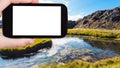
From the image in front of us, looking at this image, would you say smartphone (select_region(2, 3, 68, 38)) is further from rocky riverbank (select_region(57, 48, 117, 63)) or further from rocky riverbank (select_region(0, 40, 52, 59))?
rocky riverbank (select_region(0, 40, 52, 59))

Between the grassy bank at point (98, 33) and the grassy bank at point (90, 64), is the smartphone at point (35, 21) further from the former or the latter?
the grassy bank at point (98, 33)

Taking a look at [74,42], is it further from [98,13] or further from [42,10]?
[42,10]

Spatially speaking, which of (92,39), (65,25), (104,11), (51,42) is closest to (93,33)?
(92,39)

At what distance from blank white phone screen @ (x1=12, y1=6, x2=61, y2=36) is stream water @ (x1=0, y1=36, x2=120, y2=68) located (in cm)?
853

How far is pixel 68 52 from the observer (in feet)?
34.3

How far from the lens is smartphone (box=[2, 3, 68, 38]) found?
66cm

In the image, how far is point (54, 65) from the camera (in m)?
9.14

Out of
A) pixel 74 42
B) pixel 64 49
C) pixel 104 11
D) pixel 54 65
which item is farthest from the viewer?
pixel 104 11

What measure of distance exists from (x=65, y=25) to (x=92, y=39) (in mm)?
11423

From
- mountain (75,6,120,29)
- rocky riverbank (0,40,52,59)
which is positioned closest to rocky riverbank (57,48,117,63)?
rocky riverbank (0,40,52,59)

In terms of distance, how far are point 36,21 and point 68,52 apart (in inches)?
386

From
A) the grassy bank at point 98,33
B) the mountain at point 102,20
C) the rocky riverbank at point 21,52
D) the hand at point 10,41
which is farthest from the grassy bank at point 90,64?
the hand at point 10,41

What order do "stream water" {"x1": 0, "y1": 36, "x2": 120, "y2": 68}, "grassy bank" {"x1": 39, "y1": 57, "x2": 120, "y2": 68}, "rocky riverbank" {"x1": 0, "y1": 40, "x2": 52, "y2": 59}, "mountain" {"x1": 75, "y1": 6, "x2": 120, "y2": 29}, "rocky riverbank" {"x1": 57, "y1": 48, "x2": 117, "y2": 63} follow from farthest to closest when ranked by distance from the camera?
"mountain" {"x1": 75, "y1": 6, "x2": 120, "y2": 29}, "rocky riverbank" {"x1": 0, "y1": 40, "x2": 52, "y2": 59}, "rocky riverbank" {"x1": 57, "y1": 48, "x2": 117, "y2": 63}, "stream water" {"x1": 0, "y1": 36, "x2": 120, "y2": 68}, "grassy bank" {"x1": 39, "y1": 57, "x2": 120, "y2": 68}

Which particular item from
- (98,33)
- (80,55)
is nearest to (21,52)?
(80,55)
